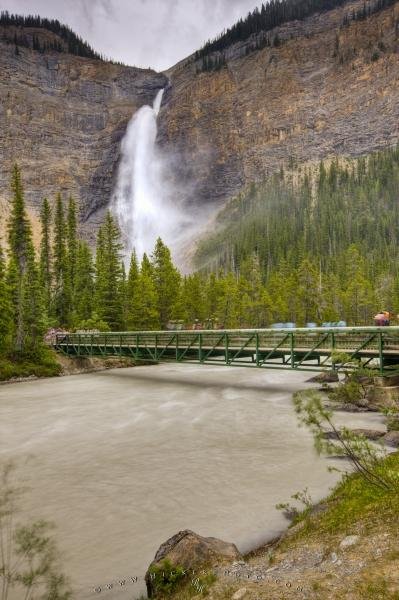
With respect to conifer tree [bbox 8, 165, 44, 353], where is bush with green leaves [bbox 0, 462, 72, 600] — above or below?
below

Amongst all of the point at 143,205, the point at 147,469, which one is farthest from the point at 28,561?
the point at 143,205

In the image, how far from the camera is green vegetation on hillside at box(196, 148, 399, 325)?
74.6 metres

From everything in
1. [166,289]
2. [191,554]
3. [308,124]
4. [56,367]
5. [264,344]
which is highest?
[308,124]

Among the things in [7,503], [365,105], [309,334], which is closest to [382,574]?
[7,503]

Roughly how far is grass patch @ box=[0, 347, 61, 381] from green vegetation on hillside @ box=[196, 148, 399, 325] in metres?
42.6

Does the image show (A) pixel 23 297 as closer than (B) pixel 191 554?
No

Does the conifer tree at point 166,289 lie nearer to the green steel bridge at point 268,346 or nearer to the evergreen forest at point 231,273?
the evergreen forest at point 231,273

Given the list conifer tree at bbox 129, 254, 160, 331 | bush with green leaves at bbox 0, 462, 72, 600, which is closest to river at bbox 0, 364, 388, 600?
bush with green leaves at bbox 0, 462, 72, 600

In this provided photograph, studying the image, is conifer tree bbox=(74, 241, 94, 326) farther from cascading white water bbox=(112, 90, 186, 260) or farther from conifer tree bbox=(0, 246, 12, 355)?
cascading white water bbox=(112, 90, 186, 260)

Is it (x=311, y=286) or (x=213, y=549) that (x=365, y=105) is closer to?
(x=311, y=286)

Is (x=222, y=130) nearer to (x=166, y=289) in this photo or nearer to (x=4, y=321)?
(x=166, y=289)

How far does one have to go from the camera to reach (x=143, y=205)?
17750cm

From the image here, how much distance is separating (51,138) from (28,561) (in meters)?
196

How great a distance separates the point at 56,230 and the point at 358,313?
184ft
